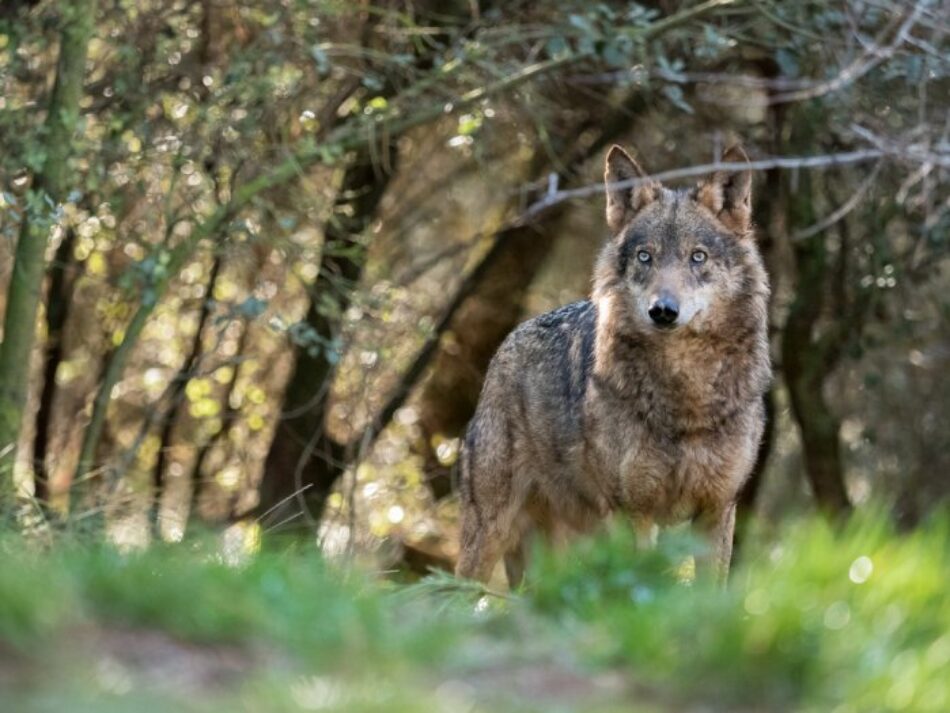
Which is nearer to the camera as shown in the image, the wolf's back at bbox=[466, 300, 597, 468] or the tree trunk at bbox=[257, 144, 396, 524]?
the wolf's back at bbox=[466, 300, 597, 468]

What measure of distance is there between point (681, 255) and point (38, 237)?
399 centimetres

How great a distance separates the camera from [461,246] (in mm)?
15094

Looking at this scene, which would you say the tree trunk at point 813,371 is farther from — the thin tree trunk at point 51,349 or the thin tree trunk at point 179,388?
the thin tree trunk at point 51,349

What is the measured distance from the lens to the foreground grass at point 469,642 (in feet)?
14.3

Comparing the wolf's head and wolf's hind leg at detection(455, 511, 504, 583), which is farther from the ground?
the wolf's head

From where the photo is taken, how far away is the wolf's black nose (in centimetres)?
836

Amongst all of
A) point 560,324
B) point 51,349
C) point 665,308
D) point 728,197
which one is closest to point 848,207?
point 728,197

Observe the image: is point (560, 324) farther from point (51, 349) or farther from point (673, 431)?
point (51, 349)

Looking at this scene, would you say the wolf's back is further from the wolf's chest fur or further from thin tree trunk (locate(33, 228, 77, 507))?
thin tree trunk (locate(33, 228, 77, 507))

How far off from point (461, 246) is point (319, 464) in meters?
2.34

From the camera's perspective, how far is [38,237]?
10094 mm

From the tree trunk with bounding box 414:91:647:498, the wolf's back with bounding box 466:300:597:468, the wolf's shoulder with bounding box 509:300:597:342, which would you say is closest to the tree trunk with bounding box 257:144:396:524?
the tree trunk with bounding box 414:91:647:498

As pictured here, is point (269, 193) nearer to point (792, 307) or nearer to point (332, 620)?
point (792, 307)

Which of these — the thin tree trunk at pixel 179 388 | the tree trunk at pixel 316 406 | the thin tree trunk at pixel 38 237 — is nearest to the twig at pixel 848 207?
the tree trunk at pixel 316 406
